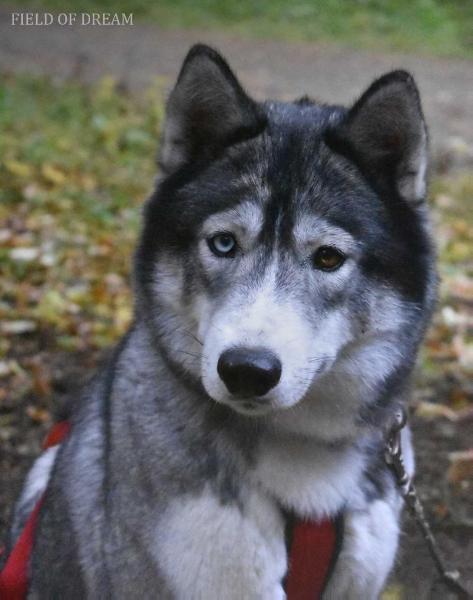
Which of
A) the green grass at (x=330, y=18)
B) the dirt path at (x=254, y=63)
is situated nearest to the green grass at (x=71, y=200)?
the dirt path at (x=254, y=63)

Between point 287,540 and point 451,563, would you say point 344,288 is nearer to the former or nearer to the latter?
point 287,540

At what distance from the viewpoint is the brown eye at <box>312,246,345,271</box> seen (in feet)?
7.71

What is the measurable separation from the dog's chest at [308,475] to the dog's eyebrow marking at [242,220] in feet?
1.91

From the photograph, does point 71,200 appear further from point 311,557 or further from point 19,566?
point 311,557

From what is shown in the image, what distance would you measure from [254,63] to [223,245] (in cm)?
870

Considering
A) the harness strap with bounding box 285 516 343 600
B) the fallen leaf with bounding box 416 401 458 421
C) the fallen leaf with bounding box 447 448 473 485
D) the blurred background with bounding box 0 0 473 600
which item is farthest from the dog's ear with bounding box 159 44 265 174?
the fallen leaf with bounding box 416 401 458 421

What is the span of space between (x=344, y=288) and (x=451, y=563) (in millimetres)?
1571

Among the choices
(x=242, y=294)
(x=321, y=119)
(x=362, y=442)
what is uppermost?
(x=321, y=119)

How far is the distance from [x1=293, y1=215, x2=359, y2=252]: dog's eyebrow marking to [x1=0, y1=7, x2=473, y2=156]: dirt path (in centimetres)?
621

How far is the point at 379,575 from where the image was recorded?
2580mm

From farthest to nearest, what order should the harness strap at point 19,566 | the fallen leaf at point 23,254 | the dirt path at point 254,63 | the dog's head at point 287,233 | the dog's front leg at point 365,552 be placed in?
the dirt path at point 254,63
the fallen leaf at point 23,254
the harness strap at point 19,566
the dog's front leg at point 365,552
the dog's head at point 287,233

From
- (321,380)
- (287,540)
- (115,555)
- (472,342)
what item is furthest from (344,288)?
(472,342)

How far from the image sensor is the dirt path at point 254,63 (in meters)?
9.38

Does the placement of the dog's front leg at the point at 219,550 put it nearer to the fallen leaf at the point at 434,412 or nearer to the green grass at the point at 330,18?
the fallen leaf at the point at 434,412
